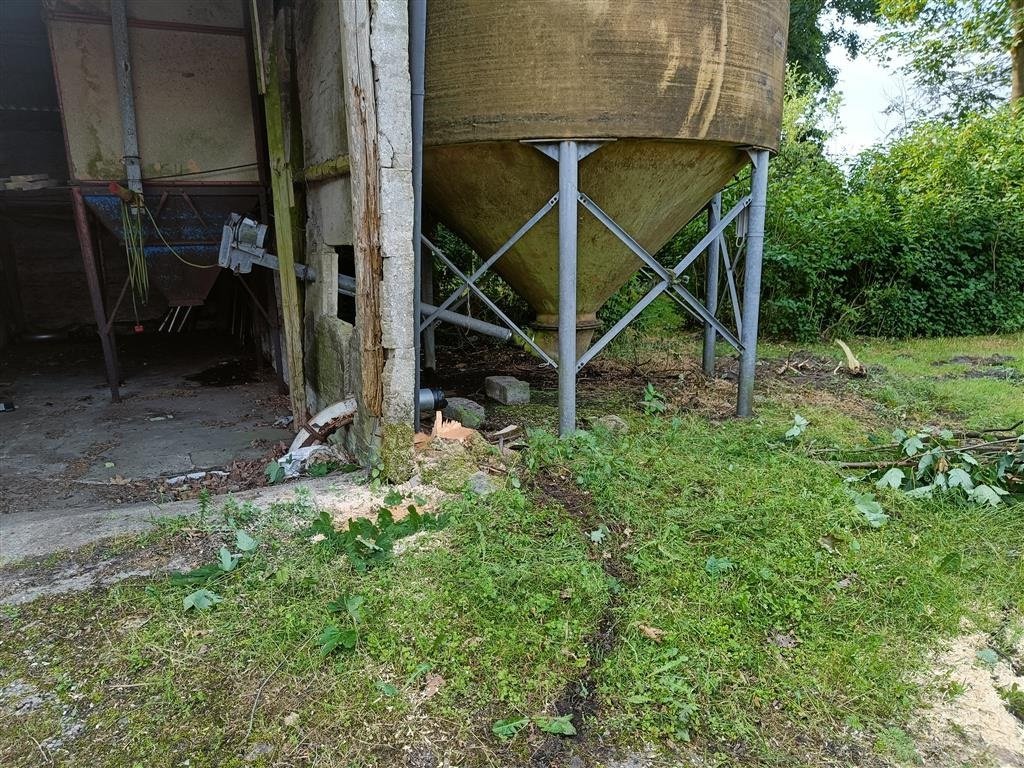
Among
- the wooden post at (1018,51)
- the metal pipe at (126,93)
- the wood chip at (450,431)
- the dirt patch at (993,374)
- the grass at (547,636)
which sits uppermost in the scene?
the wooden post at (1018,51)

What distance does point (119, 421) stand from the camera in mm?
6660

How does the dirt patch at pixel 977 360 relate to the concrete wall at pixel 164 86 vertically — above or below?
below

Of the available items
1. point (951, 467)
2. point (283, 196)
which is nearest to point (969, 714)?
point (951, 467)

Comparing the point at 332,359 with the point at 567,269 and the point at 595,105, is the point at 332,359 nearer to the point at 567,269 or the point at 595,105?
the point at 567,269

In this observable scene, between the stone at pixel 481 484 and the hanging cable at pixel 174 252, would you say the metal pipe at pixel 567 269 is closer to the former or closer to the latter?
the stone at pixel 481 484

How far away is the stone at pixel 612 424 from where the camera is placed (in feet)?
15.6

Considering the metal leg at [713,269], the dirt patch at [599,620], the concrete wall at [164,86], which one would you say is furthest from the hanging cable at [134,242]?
the metal leg at [713,269]

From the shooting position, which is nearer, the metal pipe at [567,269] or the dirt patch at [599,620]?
the dirt patch at [599,620]

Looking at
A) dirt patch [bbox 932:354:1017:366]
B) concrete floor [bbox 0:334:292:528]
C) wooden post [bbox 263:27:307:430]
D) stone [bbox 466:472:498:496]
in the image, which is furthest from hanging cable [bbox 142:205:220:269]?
dirt patch [bbox 932:354:1017:366]

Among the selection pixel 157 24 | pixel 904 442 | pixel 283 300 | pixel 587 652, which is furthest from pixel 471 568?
pixel 157 24

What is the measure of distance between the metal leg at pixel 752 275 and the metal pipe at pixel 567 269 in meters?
1.54

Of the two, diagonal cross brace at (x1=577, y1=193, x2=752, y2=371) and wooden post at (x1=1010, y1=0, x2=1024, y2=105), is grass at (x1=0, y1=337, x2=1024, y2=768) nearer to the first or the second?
diagonal cross brace at (x1=577, y1=193, x2=752, y2=371)

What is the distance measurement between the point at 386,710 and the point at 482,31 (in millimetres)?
3678

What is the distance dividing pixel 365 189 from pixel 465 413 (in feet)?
6.19
